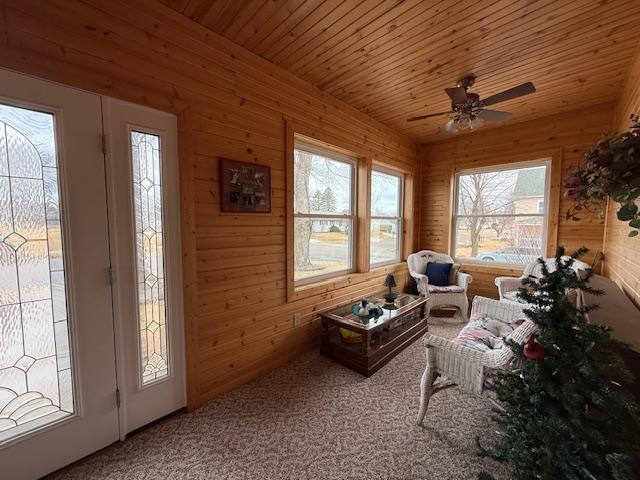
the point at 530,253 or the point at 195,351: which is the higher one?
the point at 530,253

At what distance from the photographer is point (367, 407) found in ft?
6.51

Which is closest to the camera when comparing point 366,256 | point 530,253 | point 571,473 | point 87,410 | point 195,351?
point 571,473

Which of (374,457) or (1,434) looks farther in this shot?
(374,457)

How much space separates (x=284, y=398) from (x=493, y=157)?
4.24m

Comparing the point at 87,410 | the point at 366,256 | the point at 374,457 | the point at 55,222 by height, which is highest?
the point at 55,222

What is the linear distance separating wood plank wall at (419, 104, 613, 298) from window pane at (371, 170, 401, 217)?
620mm

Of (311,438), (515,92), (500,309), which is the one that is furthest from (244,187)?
(500,309)

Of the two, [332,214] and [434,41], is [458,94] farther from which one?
[332,214]

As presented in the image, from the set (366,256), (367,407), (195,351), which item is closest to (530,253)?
(366,256)

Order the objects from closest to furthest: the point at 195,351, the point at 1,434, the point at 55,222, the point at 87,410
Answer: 1. the point at 1,434
2. the point at 55,222
3. the point at 87,410
4. the point at 195,351

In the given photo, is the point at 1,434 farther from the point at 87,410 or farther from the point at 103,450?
the point at 103,450

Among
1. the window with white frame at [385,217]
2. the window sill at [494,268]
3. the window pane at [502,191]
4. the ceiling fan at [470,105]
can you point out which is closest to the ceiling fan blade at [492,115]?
the ceiling fan at [470,105]

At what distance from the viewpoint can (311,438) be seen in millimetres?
1704

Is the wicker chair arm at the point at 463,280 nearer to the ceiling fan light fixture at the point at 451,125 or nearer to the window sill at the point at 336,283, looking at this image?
the window sill at the point at 336,283
